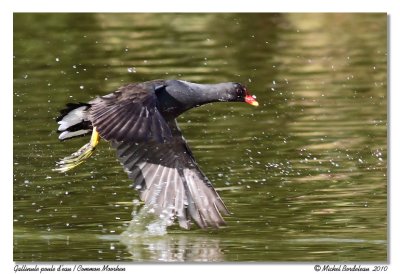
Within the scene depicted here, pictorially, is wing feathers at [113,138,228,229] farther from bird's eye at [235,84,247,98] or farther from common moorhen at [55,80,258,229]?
bird's eye at [235,84,247,98]

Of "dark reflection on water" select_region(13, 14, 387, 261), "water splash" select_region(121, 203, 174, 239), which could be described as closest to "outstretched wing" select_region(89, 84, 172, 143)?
"water splash" select_region(121, 203, 174, 239)

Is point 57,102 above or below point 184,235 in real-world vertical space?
above

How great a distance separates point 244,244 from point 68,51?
4074 millimetres

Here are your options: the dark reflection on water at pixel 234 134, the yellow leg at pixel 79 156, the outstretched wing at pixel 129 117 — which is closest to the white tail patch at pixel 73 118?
the yellow leg at pixel 79 156

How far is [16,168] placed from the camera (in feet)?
35.5

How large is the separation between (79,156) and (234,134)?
1.79 metres

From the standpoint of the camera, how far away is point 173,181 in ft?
33.9

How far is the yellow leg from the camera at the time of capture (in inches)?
416

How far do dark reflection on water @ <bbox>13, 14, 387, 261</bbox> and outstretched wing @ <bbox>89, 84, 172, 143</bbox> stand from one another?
836 mm

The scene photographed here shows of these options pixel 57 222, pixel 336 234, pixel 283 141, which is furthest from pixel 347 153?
pixel 57 222

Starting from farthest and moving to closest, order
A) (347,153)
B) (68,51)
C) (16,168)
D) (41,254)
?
(68,51), (347,153), (16,168), (41,254)

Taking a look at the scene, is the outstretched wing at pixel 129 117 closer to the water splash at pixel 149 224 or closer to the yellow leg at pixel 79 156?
the yellow leg at pixel 79 156

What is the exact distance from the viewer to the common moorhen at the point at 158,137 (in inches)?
389
